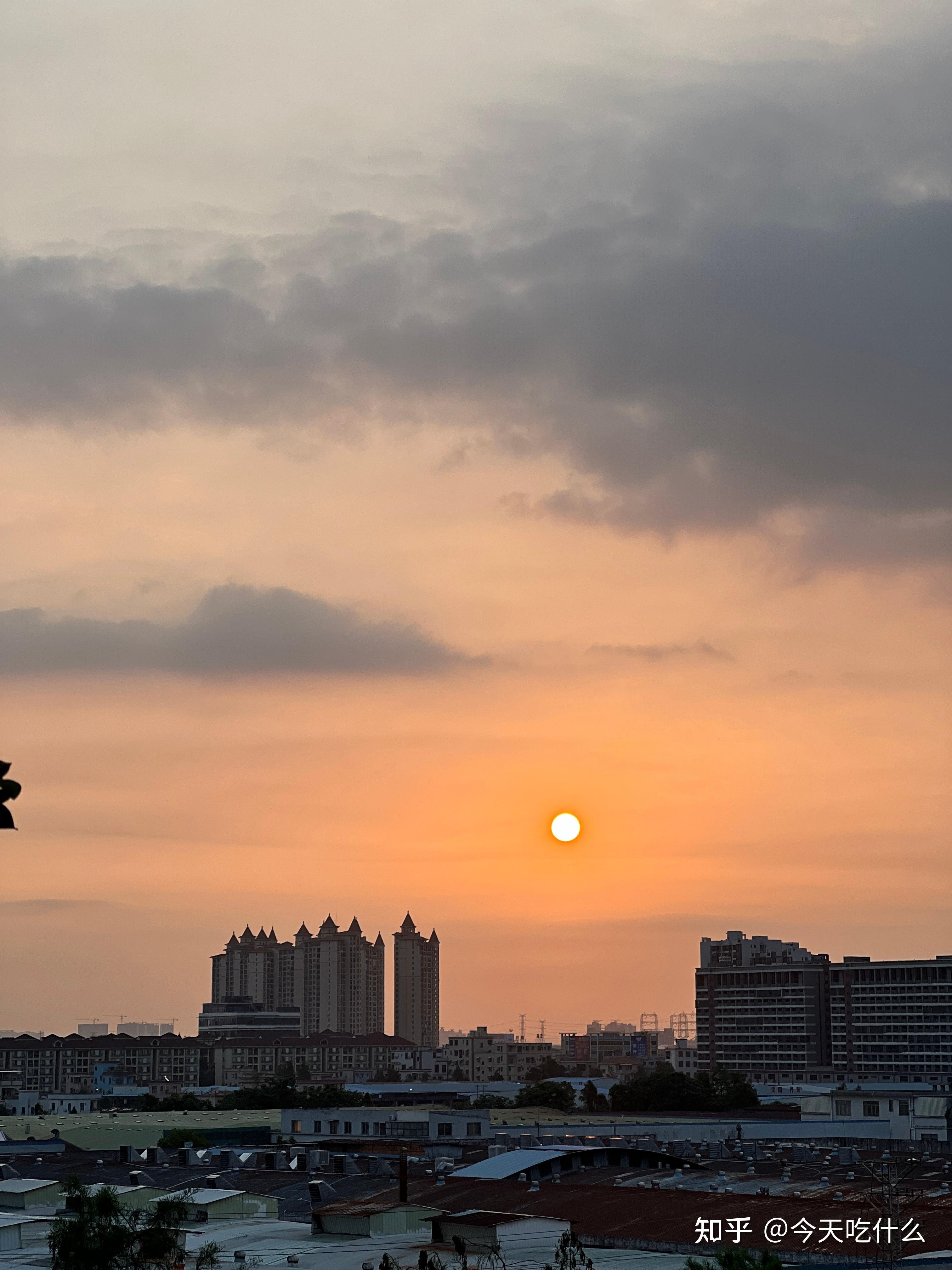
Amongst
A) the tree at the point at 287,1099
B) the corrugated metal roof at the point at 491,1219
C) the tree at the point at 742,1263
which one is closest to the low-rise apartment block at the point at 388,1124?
the tree at the point at 287,1099

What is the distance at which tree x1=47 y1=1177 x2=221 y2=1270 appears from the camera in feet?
154

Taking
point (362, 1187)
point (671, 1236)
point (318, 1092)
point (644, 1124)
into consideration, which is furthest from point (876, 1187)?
point (318, 1092)

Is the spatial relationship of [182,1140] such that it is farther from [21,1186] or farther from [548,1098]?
[548,1098]

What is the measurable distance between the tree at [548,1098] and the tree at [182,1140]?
5596 cm

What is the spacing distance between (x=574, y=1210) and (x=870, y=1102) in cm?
9957

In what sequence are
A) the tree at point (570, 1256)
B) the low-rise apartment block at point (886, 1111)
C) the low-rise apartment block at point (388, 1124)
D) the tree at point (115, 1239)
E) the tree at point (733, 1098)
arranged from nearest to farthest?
1. the tree at point (115, 1239)
2. the tree at point (570, 1256)
3. the low-rise apartment block at point (388, 1124)
4. the low-rise apartment block at point (886, 1111)
5. the tree at point (733, 1098)

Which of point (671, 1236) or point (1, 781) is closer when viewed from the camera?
point (1, 781)

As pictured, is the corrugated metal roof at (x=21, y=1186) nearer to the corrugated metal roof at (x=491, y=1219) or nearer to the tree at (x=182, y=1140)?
the corrugated metal roof at (x=491, y=1219)

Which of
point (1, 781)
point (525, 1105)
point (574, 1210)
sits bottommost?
point (525, 1105)

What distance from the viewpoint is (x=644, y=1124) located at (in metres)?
133

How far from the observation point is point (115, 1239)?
47188mm

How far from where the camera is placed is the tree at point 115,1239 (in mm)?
46969

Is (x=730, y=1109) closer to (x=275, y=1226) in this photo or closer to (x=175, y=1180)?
(x=175, y=1180)

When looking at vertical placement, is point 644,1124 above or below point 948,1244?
below
